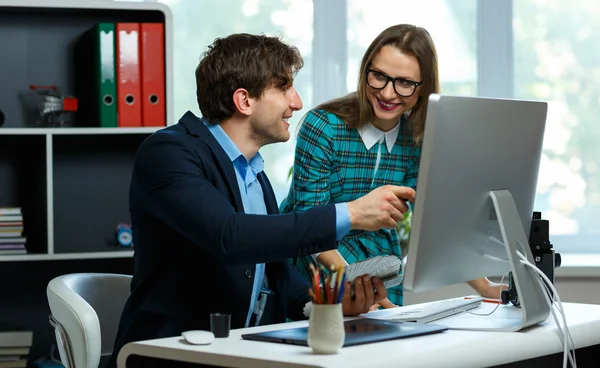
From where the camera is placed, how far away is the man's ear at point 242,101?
6.70 feet

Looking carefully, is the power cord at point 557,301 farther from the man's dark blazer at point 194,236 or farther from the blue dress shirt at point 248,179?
the blue dress shirt at point 248,179

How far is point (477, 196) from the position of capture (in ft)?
5.53

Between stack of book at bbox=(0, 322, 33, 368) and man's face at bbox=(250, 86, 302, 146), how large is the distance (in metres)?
1.37

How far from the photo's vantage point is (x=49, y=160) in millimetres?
2959

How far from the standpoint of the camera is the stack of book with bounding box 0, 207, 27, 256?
9.78 feet

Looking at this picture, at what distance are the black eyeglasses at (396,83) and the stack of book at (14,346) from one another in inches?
57.5

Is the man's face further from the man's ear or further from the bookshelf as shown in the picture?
the bookshelf

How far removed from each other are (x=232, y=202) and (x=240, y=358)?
606 mm

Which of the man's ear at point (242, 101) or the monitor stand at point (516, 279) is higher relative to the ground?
the man's ear at point (242, 101)

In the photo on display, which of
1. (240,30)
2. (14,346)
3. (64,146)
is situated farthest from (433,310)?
(240,30)

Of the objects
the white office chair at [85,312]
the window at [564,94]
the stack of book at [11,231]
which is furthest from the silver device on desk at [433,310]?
the window at [564,94]

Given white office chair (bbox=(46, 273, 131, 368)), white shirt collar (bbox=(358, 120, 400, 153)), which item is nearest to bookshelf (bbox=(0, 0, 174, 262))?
white office chair (bbox=(46, 273, 131, 368))

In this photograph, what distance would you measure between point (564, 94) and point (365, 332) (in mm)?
2700

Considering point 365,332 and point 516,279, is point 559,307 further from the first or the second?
point 365,332
